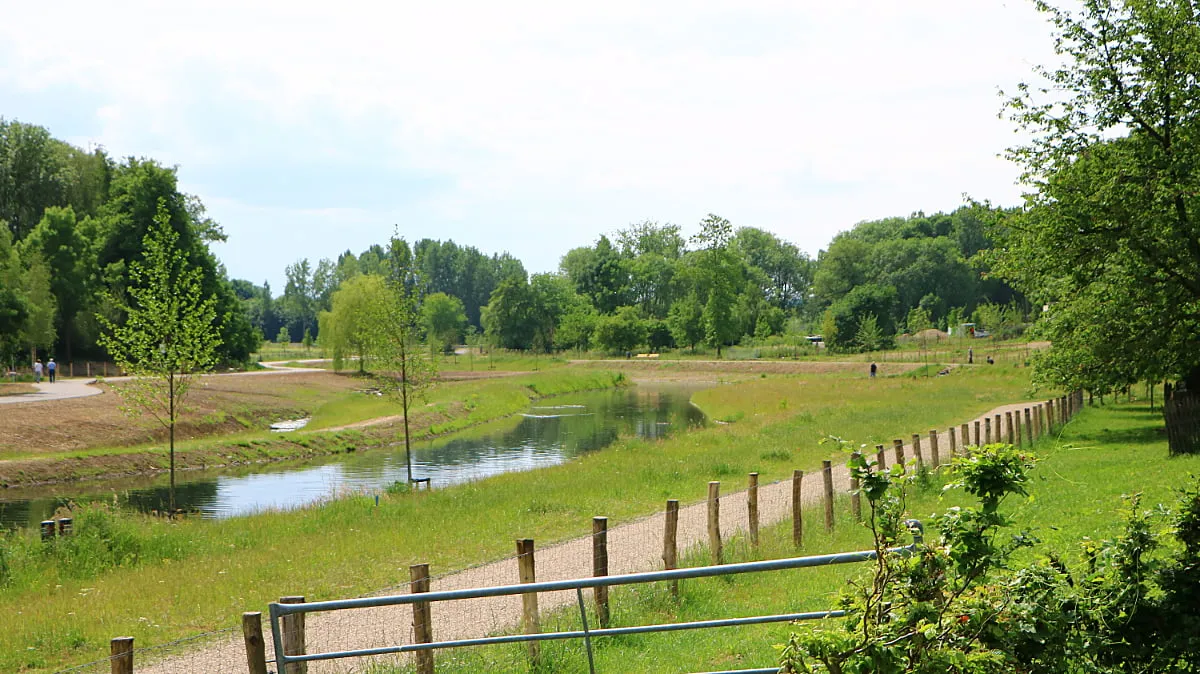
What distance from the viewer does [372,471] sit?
32.1 meters

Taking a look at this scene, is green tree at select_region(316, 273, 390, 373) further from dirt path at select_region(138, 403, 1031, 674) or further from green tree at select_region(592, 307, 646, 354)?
dirt path at select_region(138, 403, 1031, 674)

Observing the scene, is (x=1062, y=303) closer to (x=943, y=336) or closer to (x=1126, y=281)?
(x=1126, y=281)

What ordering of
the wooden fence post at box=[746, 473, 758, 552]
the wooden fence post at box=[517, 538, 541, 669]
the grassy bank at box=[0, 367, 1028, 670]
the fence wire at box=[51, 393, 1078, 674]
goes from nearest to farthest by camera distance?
the wooden fence post at box=[517, 538, 541, 669]
the fence wire at box=[51, 393, 1078, 674]
the grassy bank at box=[0, 367, 1028, 670]
the wooden fence post at box=[746, 473, 758, 552]

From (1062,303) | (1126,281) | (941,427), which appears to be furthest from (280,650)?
(941,427)

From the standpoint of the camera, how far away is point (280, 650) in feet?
18.2

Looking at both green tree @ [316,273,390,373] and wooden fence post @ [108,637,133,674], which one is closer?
wooden fence post @ [108,637,133,674]

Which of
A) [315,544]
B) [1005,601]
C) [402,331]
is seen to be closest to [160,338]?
[402,331]

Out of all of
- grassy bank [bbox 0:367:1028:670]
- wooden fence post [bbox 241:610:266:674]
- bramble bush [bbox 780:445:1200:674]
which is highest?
bramble bush [bbox 780:445:1200:674]

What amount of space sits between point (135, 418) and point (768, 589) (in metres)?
22.8

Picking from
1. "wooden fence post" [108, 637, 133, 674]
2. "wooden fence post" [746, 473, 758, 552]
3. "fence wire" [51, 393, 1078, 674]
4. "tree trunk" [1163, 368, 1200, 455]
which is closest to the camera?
"wooden fence post" [108, 637, 133, 674]

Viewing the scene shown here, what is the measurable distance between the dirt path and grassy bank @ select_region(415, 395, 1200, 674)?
2.95 ft

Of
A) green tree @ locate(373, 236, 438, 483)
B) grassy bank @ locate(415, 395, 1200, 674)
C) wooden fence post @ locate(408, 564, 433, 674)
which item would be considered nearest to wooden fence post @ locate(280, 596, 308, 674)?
wooden fence post @ locate(408, 564, 433, 674)

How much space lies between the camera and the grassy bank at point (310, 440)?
3144cm

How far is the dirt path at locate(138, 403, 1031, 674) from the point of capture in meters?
9.38
